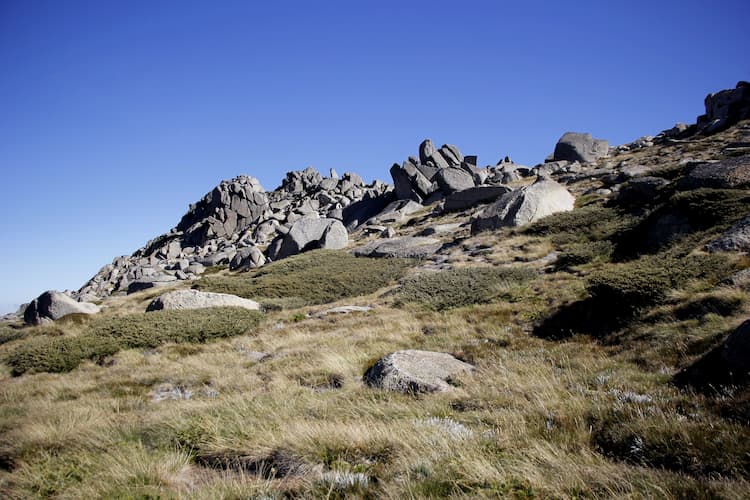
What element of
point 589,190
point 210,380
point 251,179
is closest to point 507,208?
point 589,190

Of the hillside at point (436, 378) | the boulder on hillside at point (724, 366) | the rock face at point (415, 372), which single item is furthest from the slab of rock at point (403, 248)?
the boulder on hillside at point (724, 366)

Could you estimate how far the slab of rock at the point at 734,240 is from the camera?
11039mm

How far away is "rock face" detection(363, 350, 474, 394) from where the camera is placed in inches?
274

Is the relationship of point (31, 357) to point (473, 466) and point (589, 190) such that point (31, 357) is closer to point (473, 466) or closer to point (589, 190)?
point (473, 466)

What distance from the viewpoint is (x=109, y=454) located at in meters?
4.91

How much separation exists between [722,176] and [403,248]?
→ 1812 cm

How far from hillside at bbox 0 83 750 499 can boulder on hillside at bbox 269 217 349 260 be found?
12.9m

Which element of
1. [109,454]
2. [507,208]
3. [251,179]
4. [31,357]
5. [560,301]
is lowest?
[560,301]

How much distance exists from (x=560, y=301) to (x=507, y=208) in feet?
55.0

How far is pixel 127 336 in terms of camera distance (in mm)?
13117

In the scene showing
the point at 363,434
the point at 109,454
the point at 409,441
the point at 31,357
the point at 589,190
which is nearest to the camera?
the point at 409,441

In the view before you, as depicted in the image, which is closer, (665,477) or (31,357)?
(665,477)

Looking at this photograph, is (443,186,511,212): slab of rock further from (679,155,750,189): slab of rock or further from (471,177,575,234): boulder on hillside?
(679,155,750,189): slab of rock

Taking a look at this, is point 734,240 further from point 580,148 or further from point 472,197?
point 580,148
